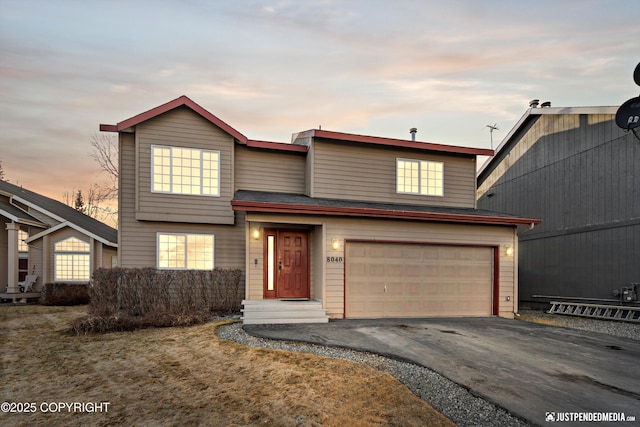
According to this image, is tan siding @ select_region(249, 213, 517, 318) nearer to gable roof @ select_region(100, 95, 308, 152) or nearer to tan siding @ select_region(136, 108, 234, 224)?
tan siding @ select_region(136, 108, 234, 224)

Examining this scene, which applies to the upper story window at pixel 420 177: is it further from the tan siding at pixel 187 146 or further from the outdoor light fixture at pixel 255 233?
the tan siding at pixel 187 146

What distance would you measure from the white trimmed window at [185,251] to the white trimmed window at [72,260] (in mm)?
5544

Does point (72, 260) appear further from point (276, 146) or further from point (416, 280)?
point (416, 280)

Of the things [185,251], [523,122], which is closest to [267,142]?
[185,251]

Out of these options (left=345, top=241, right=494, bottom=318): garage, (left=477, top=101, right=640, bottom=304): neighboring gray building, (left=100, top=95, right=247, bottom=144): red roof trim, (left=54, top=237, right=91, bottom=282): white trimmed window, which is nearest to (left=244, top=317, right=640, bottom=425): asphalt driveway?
(left=345, top=241, right=494, bottom=318): garage

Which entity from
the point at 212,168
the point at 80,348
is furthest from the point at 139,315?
the point at 212,168

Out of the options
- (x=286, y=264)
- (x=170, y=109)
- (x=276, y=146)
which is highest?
(x=170, y=109)

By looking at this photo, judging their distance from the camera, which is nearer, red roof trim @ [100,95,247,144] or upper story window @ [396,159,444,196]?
red roof trim @ [100,95,247,144]

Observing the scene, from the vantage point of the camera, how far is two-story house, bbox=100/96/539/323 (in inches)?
356

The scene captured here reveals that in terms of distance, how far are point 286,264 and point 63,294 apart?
29.6ft

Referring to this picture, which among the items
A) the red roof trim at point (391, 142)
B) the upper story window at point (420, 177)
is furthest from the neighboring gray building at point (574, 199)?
the upper story window at point (420, 177)

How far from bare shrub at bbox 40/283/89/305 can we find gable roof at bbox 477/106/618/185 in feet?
60.5

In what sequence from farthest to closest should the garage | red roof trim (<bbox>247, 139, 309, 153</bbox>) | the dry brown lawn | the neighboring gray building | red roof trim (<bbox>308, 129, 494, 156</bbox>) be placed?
red roof trim (<bbox>247, 139, 309, 153</bbox>) → red roof trim (<bbox>308, 129, 494, 156</bbox>) → the neighboring gray building → the garage → the dry brown lawn

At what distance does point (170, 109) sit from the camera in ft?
32.6
